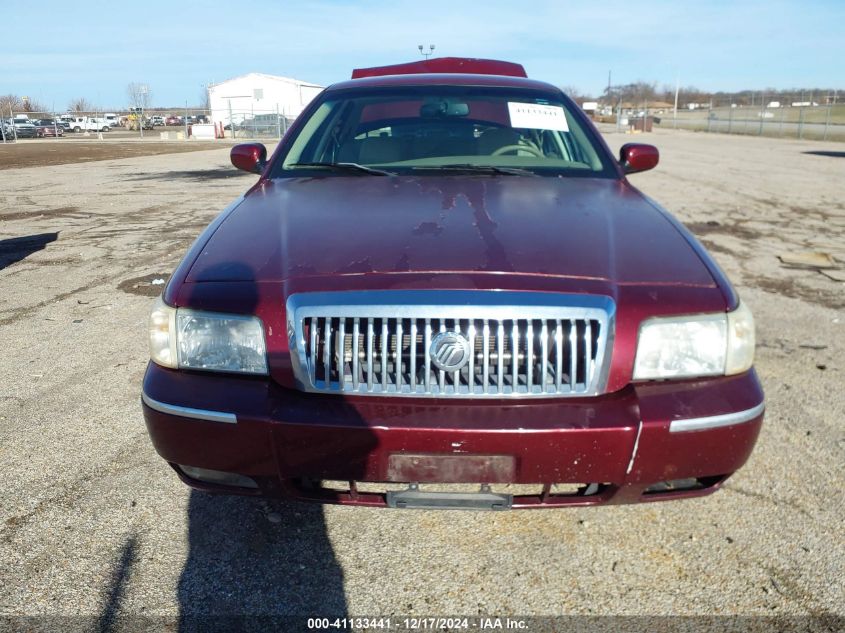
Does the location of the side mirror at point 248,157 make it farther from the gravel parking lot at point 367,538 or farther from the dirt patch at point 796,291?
the dirt patch at point 796,291

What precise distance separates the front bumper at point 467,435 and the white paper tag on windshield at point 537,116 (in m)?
1.82

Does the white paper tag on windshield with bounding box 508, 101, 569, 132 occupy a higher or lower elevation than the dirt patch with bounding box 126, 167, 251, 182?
higher

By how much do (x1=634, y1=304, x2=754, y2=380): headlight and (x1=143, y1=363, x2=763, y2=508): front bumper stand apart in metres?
0.04

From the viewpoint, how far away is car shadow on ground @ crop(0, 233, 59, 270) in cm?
657

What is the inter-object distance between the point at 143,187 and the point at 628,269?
12.6 metres

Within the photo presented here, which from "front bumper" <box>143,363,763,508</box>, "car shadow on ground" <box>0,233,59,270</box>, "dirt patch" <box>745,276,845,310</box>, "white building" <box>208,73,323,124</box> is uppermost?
"white building" <box>208,73,323,124</box>

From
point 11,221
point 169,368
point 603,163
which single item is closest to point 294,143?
point 603,163

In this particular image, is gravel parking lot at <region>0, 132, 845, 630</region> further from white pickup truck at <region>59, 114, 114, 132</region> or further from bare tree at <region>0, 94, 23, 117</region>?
bare tree at <region>0, 94, 23, 117</region>

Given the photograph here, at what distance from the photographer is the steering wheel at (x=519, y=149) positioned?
3.41 meters

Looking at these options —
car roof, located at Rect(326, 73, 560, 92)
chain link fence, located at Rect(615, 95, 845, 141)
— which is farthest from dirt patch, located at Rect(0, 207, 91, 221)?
chain link fence, located at Rect(615, 95, 845, 141)

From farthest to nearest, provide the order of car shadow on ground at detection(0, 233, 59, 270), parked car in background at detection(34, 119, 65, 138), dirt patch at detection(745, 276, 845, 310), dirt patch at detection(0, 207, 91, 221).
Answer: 1. parked car in background at detection(34, 119, 65, 138)
2. dirt patch at detection(0, 207, 91, 221)
3. car shadow on ground at detection(0, 233, 59, 270)
4. dirt patch at detection(745, 276, 845, 310)

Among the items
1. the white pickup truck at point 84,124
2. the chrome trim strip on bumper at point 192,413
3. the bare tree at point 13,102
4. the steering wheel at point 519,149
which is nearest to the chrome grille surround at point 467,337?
the chrome trim strip on bumper at point 192,413

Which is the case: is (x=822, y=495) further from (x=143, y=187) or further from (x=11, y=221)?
(x=143, y=187)

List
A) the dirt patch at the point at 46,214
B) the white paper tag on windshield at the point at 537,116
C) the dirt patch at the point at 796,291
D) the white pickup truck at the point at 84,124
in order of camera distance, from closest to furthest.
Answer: the white paper tag on windshield at the point at 537,116 → the dirt patch at the point at 796,291 → the dirt patch at the point at 46,214 → the white pickup truck at the point at 84,124
